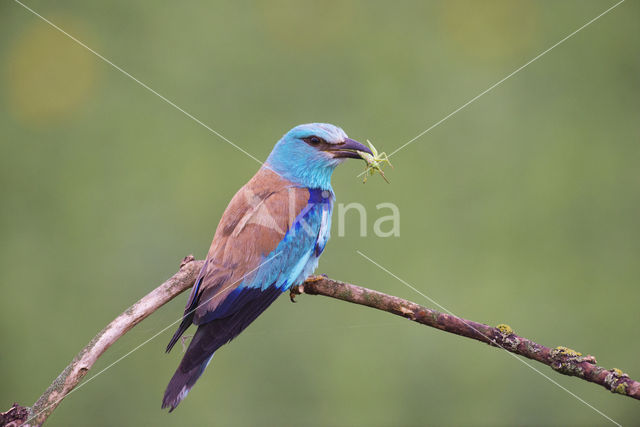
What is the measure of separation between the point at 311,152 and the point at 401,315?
1.05 meters

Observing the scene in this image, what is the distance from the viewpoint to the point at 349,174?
3865 millimetres

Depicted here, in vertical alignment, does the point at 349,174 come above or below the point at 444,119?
below

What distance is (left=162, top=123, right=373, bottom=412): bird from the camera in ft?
7.55

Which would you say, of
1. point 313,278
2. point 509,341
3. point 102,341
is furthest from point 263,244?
point 509,341

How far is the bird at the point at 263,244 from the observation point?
7.55ft

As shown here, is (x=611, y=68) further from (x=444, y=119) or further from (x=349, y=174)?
(x=349, y=174)

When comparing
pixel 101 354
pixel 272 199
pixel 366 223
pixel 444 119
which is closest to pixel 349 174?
pixel 366 223

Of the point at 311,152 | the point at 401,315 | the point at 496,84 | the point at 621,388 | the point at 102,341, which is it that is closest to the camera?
the point at 621,388

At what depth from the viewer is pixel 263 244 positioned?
8.24 feet

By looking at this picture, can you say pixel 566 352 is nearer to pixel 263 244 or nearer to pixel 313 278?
pixel 313 278

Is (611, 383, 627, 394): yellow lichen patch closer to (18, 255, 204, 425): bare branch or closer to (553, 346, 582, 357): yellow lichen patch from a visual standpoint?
(553, 346, 582, 357): yellow lichen patch

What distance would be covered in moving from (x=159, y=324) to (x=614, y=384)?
149 centimetres

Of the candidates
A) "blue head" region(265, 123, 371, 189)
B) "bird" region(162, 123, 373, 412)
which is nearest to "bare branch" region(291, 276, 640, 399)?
"bird" region(162, 123, 373, 412)

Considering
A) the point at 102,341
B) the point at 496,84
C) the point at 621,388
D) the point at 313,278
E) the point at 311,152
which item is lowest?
the point at 102,341
